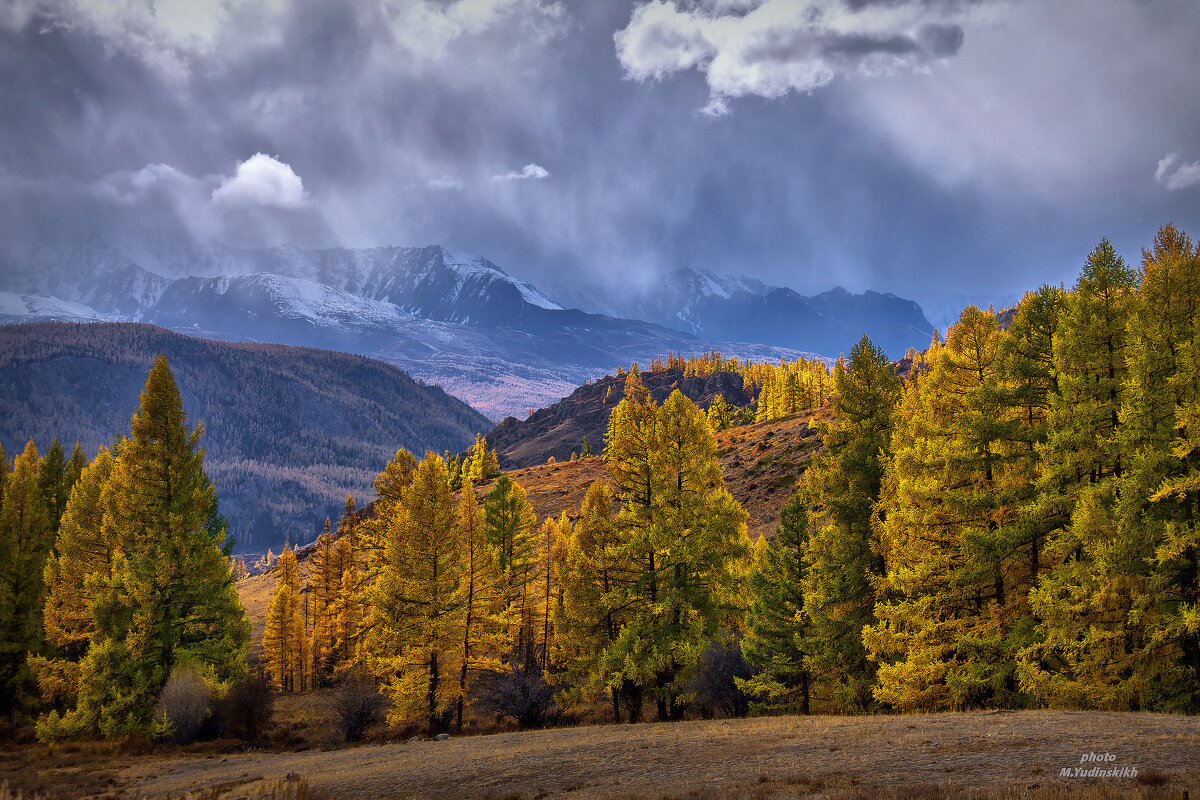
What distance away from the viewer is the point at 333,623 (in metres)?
47.9

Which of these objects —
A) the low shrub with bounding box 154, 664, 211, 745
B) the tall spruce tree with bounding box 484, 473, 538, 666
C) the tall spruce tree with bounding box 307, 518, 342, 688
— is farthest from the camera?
the tall spruce tree with bounding box 307, 518, 342, 688

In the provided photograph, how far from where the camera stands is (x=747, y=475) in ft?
251

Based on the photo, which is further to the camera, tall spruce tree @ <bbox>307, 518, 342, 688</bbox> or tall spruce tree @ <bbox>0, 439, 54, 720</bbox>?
tall spruce tree @ <bbox>307, 518, 342, 688</bbox>

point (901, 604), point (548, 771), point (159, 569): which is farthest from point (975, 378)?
point (159, 569)

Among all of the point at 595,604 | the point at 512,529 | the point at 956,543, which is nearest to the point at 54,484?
Result: the point at 512,529

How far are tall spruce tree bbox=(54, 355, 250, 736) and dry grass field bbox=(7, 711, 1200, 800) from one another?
352 cm

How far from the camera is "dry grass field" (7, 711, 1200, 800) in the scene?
36.6 feet

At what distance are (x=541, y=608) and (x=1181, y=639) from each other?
40.3 meters

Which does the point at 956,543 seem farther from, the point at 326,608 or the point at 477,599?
the point at 326,608

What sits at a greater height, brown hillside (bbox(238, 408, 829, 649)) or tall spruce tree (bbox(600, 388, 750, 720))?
brown hillside (bbox(238, 408, 829, 649))

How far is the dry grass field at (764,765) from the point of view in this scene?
11164mm

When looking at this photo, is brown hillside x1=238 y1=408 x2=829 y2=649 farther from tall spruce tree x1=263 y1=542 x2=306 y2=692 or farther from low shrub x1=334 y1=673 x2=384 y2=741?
low shrub x1=334 y1=673 x2=384 y2=741

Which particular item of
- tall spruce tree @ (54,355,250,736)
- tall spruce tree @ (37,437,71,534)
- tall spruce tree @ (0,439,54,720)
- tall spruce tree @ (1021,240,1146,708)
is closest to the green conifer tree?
tall spruce tree @ (54,355,250,736)

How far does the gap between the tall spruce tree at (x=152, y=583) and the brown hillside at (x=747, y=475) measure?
31.5m
